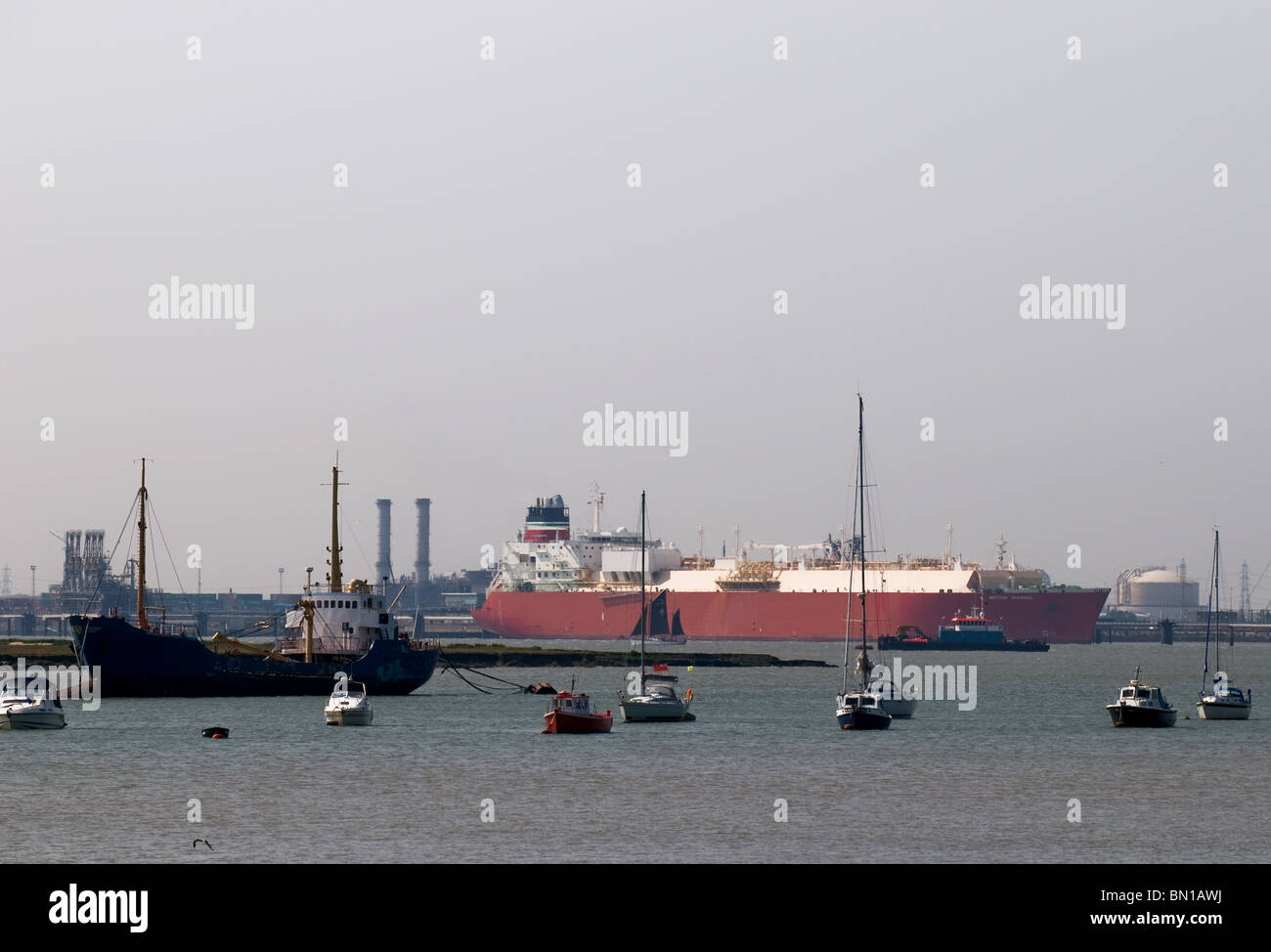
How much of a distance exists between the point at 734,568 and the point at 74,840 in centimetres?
15543

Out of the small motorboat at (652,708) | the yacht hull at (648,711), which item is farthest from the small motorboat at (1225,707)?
the yacht hull at (648,711)

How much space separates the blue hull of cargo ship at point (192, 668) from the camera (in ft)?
253

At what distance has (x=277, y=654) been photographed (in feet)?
267

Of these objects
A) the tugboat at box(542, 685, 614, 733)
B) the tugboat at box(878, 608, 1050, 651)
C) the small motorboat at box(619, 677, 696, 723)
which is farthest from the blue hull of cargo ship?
the tugboat at box(878, 608, 1050, 651)

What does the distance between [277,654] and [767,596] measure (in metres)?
102

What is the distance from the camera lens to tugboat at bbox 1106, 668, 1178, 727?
65.5 meters

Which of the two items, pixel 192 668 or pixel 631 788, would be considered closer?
pixel 631 788

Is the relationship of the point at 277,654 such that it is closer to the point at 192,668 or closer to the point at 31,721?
the point at 192,668

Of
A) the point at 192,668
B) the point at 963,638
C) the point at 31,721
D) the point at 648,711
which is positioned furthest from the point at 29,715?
the point at 963,638

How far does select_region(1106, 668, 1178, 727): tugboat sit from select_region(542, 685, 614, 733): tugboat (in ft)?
64.2

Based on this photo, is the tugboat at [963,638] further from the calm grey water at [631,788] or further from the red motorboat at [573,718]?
the red motorboat at [573,718]
